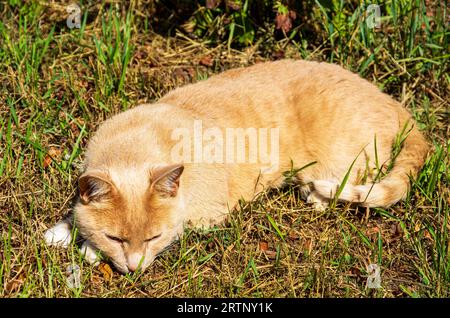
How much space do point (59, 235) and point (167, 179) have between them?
80cm

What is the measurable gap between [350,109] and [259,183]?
0.72 meters

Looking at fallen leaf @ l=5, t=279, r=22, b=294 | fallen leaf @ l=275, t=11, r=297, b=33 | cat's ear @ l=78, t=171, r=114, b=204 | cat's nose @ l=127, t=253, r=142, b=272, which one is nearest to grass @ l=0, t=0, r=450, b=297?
fallen leaf @ l=5, t=279, r=22, b=294

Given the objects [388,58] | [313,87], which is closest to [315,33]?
[388,58]

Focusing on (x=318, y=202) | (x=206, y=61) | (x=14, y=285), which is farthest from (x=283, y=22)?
(x=14, y=285)

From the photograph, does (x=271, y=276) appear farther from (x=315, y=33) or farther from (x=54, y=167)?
(x=315, y=33)

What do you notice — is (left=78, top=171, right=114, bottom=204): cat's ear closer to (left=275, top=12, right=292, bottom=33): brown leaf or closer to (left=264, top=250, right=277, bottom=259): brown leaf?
(left=264, top=250, right=277, bottom=259): brown leaf

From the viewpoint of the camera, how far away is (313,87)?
12.4 feet

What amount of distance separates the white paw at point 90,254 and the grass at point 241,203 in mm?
44

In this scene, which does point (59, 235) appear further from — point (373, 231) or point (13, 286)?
point (373, 231)

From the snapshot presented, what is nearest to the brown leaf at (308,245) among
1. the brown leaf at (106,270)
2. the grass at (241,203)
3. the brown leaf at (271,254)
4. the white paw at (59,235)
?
the grass at (241,203)

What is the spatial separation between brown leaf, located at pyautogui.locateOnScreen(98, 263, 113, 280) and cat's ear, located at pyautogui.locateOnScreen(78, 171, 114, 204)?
41 cm

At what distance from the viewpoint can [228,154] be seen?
3539 millimetres

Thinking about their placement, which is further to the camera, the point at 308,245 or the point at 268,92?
the point at 268,92
